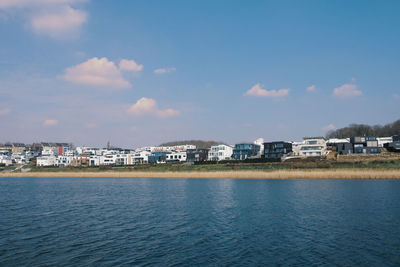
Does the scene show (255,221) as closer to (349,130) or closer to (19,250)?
(19,250)

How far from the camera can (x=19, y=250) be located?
47.4ft

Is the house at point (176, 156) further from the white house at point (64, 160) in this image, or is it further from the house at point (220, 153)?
the white house at point (64, 160)

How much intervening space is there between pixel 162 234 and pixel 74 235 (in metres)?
5.05

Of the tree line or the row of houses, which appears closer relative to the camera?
the row of houses

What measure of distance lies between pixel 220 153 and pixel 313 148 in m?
30.0

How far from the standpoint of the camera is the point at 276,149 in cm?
9219

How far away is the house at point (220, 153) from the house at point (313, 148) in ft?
75.7

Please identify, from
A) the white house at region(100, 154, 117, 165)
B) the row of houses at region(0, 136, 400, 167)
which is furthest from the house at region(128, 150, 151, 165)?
the white house at region(100, 154, 117, 165)

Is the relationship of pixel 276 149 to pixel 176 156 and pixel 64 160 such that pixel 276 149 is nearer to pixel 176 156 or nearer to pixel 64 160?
pixel 176 156

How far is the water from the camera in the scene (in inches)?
519

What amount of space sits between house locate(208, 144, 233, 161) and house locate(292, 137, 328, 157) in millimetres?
23068

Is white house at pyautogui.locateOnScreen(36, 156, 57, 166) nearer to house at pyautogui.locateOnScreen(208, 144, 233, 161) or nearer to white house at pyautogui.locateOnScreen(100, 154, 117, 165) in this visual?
white house at pyautogui.locateOnScreen(100, 154, 117, 165)

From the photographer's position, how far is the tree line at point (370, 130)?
120062 mm

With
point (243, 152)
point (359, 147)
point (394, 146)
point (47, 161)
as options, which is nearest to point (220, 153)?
point (243, 152)
